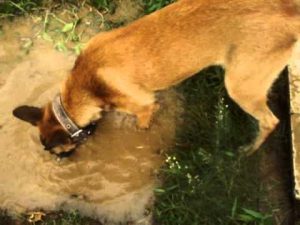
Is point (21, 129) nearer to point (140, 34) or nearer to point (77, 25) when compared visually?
point (77, 25)

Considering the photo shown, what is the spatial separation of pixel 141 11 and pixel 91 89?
1.65 metres

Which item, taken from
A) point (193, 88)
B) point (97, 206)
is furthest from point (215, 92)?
point (97, 206)

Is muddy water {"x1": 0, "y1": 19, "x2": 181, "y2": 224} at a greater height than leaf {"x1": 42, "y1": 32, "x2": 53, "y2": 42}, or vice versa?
leaf {"x1": 42, "y1": 32, "x2": 53, "y2": 42}

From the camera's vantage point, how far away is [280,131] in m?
4.96

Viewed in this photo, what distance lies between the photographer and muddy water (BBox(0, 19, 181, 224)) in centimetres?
489

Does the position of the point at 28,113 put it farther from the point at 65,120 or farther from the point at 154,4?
the point at 154,4

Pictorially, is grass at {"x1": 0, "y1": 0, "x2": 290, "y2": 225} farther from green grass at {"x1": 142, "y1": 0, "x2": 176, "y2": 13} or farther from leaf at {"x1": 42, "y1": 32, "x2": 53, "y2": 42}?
leaf at {"x1": 42, "y1": 32, "x2": 53, "y2": 42}

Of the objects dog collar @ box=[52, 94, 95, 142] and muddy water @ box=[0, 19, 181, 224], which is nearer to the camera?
dog collar @ box=[52, 94, 95, 142]

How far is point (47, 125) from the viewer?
4.58 m

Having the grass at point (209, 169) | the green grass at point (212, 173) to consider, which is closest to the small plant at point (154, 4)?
the grass at point (209, 169)

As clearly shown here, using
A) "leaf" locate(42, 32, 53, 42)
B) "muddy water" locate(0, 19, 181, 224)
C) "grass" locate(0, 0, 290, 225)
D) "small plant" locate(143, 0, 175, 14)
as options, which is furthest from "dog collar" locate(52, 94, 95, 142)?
"small plant" locate(143, 0, 175, 14)

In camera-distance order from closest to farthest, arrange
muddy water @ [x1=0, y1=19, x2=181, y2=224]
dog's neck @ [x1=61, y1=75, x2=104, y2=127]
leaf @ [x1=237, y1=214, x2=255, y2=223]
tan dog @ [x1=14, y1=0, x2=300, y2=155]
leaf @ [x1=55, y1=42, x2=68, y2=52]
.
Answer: tan dog @ [x1=14, y1=0, x2=300, y2=155] → dog's neck @ [x1=61, y1=75, x2=104, y2=127] → leaf @ [x1=237, y1=214, x2=255, y2=223] → muddy water @ [x1=0, y1=19, x2=181, y2=224] → leaf @ [x1=55, y1=42, x2=68, y2=52]

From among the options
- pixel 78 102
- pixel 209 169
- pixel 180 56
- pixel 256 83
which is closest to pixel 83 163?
pixel 78 102

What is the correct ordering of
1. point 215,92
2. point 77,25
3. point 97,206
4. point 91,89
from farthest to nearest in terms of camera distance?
point 77,25, point 215,92, point 97,206, point 91,89
